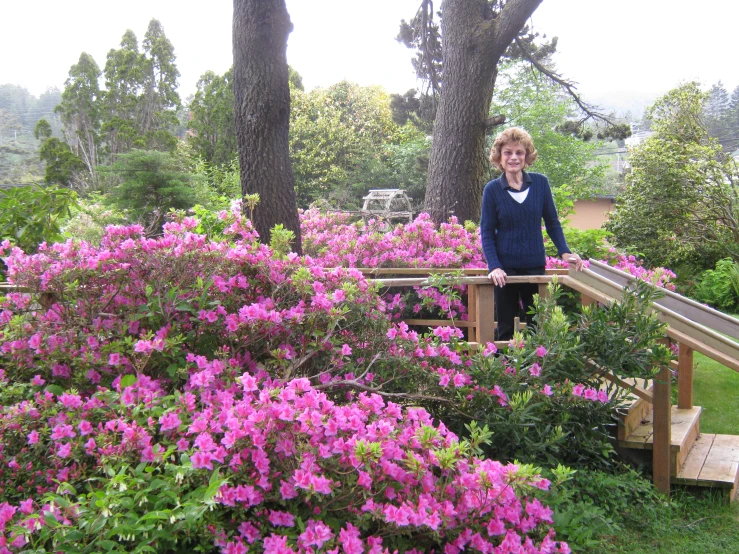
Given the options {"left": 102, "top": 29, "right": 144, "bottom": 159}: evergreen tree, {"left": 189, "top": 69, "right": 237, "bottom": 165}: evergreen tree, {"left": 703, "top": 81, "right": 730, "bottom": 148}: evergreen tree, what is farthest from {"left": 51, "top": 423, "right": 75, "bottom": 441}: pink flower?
{"left": 703, "top": 81, "right": 730, "bottom": 148}: evergreen tree

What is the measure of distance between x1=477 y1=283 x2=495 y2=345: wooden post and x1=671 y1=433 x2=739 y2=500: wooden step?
118 cm

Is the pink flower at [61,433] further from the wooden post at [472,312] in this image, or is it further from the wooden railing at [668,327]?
the wooden post at [472,312]

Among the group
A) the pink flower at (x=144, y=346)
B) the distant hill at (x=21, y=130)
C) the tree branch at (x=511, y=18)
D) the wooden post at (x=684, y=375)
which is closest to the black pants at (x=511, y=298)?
the wooden post at (x=684, y=375)

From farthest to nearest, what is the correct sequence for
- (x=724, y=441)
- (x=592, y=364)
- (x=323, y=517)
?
1. (x=724, y=441)
2. (x=592, y=364)
3. (x=323, y=517)

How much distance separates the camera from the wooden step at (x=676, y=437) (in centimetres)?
327

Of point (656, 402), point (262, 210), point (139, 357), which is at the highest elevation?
point (262, 210)

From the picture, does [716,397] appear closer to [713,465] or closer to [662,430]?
[713,465]

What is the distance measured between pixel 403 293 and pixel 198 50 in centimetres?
18916

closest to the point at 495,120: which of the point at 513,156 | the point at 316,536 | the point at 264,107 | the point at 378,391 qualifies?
the point at 264,107

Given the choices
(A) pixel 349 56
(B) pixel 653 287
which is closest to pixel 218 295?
(B) pixel 653 287

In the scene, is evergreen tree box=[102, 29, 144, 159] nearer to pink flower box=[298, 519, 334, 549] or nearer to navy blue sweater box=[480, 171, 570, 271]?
navy blue sweater box=[480, 171, 570, 271]

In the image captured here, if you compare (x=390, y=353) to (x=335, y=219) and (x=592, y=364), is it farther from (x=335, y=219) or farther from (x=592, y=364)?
(x=335, y=219)

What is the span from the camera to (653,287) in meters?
2.99

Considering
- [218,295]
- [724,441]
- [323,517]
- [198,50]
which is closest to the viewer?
[323,517]
